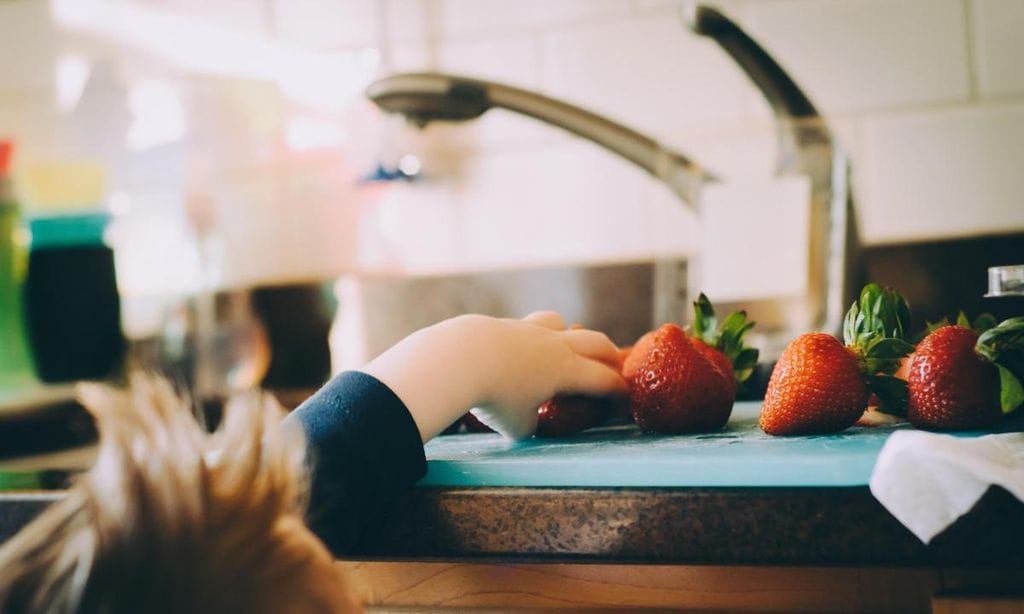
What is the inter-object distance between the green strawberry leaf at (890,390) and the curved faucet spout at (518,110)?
40cm

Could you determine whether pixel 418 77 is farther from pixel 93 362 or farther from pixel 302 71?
pixel 93 362

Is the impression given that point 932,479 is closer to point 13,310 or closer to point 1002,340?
point 1002,340

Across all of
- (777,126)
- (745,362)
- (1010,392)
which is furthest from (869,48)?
(1010,392)

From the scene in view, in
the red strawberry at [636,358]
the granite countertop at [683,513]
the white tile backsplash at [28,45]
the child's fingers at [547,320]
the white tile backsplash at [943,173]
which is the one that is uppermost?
the white tile backsplash at [28,45]

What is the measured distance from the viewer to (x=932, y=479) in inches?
14.7

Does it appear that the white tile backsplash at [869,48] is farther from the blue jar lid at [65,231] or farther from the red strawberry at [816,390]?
the blue jar lid at [65,231]

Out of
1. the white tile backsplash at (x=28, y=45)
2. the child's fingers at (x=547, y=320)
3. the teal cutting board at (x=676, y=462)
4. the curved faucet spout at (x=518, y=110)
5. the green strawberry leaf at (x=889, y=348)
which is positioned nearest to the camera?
the teal cutting board at (x=676, y=462)

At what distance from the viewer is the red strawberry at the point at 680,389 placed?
521mm

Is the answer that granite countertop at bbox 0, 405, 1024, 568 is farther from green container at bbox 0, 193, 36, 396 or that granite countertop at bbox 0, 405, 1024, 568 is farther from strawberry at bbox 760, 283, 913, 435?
green container at bbox 0, 193, 36, 396

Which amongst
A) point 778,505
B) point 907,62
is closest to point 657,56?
point 907,62

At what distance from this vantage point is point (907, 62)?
3.38 feet

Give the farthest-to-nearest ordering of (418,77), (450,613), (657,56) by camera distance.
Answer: (657,56) < (418,77) < (450,613)

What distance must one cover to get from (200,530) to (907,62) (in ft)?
3.16

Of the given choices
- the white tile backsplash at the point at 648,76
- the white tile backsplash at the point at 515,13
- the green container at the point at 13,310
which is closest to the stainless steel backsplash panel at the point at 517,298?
the white tile backsplash at the point at 648,76
